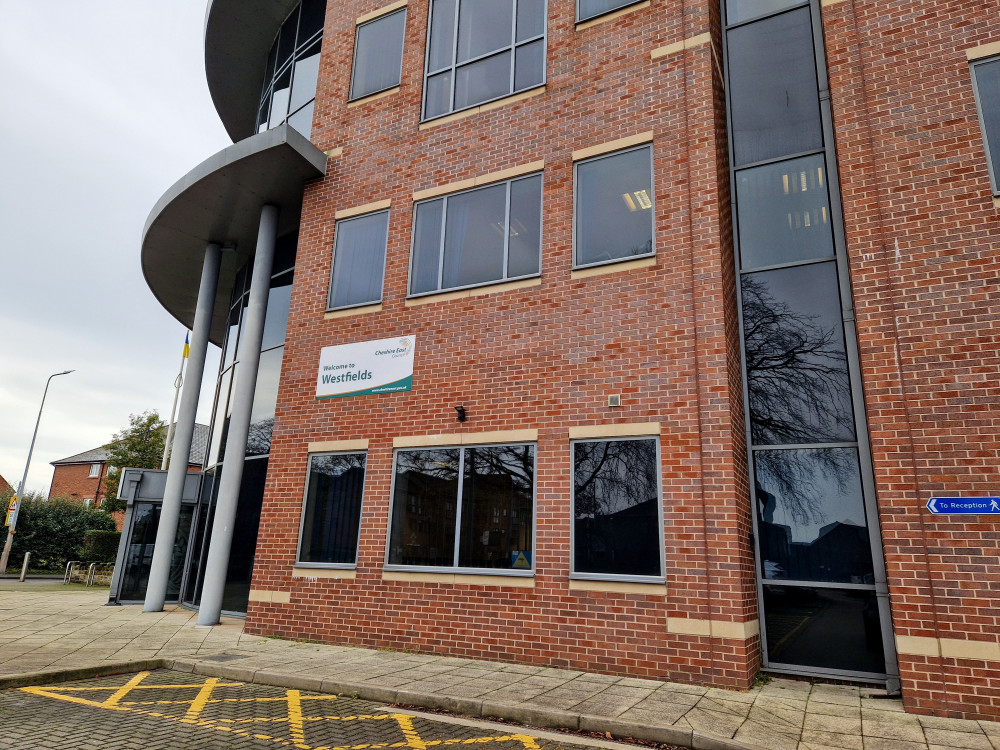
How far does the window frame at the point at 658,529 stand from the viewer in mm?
7750

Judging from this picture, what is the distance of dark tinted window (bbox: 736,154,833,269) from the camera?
28.2 ft

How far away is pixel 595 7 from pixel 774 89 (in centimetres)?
310

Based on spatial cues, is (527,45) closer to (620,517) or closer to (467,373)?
(467,373)

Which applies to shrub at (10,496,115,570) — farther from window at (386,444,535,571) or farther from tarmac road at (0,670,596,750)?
tarmac road at (0,670,596,750)

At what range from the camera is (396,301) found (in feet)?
35.3

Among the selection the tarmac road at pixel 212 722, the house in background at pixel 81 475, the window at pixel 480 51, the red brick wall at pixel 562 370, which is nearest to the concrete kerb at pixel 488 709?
the tarmac road at pixel 212 722

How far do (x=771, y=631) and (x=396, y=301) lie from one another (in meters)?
7.04

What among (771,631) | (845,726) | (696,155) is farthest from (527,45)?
(845,726)

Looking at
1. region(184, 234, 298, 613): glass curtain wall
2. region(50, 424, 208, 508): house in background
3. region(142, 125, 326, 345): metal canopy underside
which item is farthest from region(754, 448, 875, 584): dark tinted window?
region(50, 424, 208, 508): house in background

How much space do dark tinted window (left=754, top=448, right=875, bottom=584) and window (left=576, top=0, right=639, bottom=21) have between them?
6943mm

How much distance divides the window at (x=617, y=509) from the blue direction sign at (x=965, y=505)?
279cm

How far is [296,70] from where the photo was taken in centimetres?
1495

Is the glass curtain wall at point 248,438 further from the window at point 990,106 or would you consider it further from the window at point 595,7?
the window at point 990,106

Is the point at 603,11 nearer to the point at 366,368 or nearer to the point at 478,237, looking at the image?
the point at 478,237
